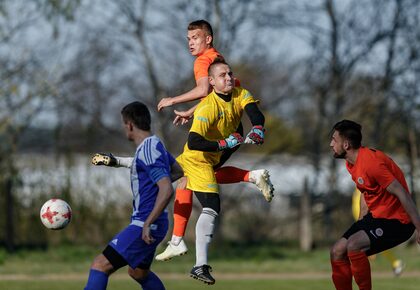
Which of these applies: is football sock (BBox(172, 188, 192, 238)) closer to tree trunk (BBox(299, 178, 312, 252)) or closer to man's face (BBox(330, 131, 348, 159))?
man's face (BBox(330, 131, 348, 159))

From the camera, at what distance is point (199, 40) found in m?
9.38

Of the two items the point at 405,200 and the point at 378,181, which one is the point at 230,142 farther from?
the point at 405,200

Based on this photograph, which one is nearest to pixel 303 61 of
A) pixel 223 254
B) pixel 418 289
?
pixel 223 254

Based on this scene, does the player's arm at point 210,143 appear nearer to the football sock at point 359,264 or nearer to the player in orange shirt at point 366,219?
the player in orange shirt at point 366,219

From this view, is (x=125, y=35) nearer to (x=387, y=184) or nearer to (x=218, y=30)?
(x=218, y=30)

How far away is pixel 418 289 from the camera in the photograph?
1372 centimetres

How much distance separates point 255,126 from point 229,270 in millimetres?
10287

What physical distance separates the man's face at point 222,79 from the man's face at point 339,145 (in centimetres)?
113

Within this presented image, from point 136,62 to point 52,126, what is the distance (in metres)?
4.28

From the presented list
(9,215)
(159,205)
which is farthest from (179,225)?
(9,215)

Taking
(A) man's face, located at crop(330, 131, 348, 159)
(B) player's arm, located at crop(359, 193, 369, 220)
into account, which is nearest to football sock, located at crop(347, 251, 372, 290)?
(B) player's arm, located at crop(359, 193, 369, 220)

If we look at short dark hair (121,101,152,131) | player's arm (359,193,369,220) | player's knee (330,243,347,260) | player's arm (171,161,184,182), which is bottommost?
player's knee (330,243,347,260)

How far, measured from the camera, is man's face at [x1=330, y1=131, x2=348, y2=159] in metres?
9.01

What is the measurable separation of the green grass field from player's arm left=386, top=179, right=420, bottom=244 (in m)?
5.62
